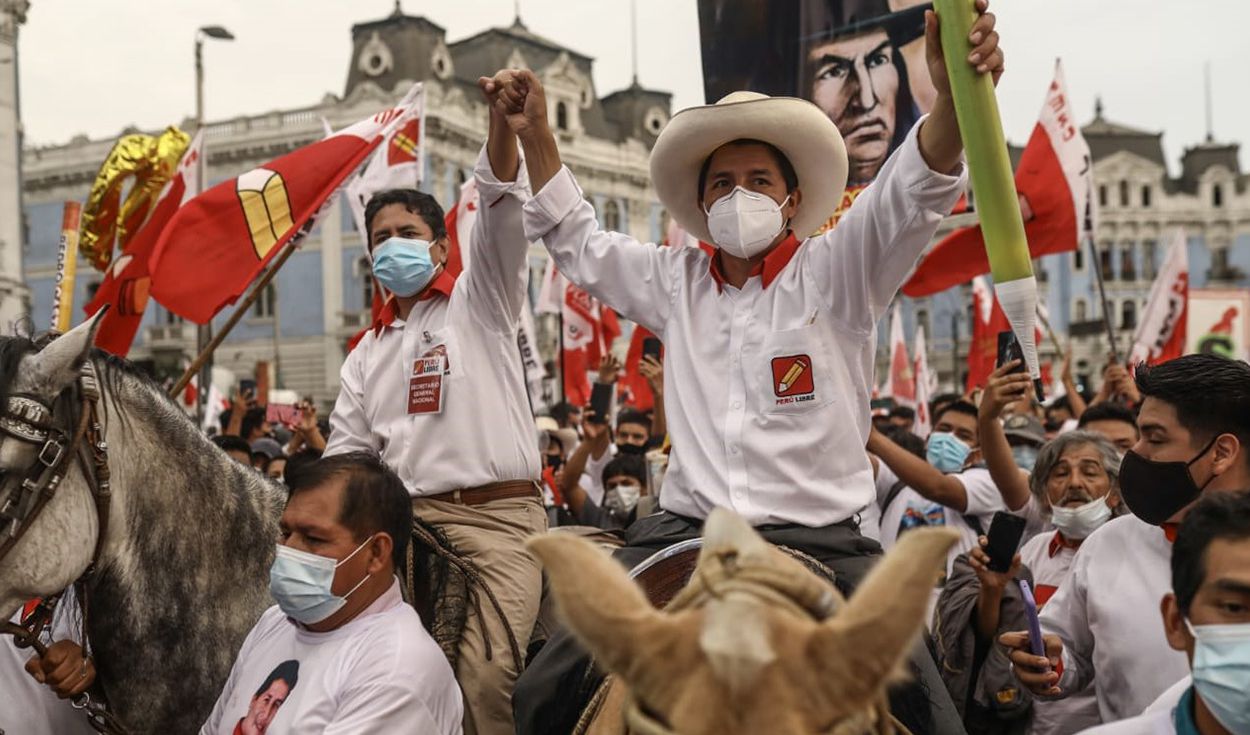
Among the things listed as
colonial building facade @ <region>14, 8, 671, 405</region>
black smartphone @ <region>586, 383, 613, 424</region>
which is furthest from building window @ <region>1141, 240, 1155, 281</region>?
black smartphone @ <region>586, 383, 613, 424</region>

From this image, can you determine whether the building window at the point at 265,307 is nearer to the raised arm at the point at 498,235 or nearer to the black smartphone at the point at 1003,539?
the raised arm at the point at 498,235

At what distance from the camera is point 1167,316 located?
12.6 metres

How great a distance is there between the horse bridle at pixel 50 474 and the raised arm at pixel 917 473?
3564mm

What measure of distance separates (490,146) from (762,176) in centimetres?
99

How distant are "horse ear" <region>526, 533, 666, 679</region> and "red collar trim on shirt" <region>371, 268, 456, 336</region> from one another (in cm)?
315

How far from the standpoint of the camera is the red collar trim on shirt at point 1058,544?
17.1 feet

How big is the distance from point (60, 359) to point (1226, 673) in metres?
3.22

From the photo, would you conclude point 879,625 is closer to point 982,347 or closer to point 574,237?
point 574,237

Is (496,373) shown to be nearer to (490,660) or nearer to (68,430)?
(490,660)

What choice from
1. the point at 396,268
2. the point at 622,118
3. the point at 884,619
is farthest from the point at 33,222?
the point at 884,619

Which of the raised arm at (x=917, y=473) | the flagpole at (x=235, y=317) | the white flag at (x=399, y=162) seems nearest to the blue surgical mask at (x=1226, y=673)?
the raised arm at (x=917, y=473)

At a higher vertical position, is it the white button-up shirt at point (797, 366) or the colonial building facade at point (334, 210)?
the colonial building facade at point (334, 210)

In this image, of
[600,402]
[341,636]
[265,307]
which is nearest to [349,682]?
[341,636]

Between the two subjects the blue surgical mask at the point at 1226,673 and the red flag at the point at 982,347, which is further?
the red flag at the point at 982,347
